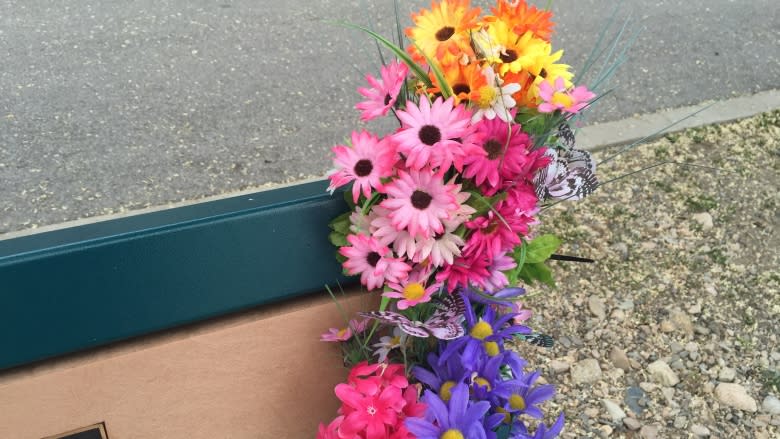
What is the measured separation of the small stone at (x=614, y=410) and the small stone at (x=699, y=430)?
0.18m

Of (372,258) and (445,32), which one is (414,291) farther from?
(445,32)

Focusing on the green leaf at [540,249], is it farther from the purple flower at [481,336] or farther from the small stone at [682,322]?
the small stone at [682,322]

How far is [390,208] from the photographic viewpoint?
3.87ft

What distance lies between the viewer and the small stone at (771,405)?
2033 mm

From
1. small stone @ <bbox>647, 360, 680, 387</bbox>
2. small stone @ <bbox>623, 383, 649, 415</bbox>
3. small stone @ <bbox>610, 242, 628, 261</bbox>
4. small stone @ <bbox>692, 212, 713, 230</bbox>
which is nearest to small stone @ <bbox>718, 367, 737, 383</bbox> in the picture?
small stone @ <bbox>647, 360, 680, 387</bbox>

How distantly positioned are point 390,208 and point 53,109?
231 centimetres

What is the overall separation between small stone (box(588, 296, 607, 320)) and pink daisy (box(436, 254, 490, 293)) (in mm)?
1170

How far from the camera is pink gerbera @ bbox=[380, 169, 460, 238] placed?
44.9 inches

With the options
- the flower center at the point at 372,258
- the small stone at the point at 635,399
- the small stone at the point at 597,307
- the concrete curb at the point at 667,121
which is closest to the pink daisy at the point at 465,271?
the flower center at the point at 372,258

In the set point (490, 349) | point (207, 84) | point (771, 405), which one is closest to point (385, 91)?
point (490, 349)

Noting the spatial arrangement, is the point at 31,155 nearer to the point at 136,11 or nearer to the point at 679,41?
the point at 136,11

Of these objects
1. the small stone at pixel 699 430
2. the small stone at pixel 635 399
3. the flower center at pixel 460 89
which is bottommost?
the small stone at pixel 699 430

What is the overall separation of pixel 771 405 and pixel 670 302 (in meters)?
0.42

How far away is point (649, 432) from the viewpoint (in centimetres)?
196
